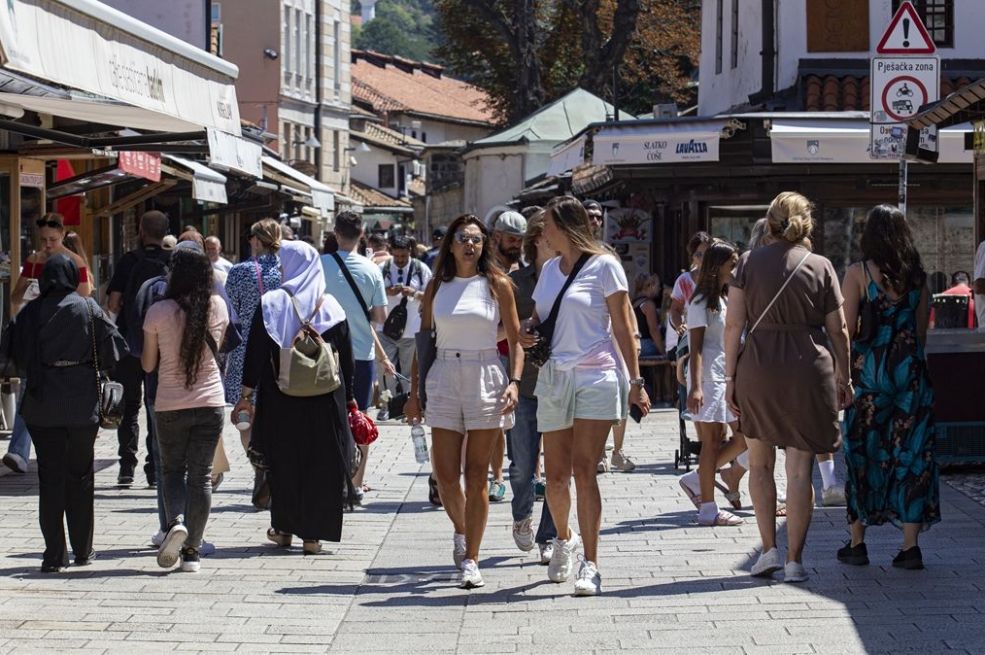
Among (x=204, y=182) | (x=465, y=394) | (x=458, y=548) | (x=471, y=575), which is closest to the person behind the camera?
(x=471, y=575)

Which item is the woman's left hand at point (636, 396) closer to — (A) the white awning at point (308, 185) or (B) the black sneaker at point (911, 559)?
(B) the black sneaker at point (911, 559)

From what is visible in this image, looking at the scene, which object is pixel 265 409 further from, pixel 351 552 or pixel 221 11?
pixel 221 11

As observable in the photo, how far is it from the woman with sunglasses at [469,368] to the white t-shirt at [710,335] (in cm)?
237

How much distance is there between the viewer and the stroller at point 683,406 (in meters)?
11.7

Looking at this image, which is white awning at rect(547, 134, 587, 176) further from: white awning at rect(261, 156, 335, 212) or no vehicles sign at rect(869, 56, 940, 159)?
no vehicles sign at rect(869, 56, 940, 159)

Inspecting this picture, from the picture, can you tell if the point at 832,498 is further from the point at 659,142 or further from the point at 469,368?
the point at 659,142

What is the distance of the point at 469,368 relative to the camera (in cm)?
851

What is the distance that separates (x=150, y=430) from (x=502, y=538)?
8.46 ft

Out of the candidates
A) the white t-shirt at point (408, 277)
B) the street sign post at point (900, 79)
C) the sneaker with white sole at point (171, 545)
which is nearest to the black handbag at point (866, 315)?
the sneaker with white sole at point (171, 545)

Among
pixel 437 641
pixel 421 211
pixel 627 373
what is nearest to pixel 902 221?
pixel 627 373

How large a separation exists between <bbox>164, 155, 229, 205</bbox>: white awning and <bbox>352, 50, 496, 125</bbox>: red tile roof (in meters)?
71.1

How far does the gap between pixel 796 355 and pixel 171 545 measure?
3.19m

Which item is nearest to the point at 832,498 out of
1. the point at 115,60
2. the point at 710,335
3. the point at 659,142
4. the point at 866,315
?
the point at 710,335

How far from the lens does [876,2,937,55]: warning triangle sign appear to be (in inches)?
508
